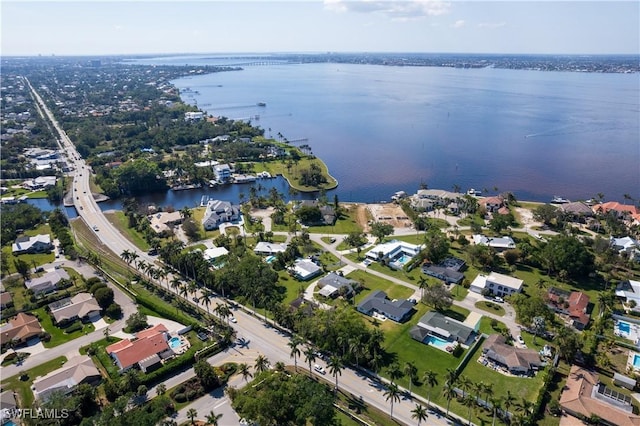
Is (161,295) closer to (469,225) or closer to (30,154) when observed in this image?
(469,225)

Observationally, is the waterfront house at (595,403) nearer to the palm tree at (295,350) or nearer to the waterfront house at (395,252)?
the palm tree at (295,350)

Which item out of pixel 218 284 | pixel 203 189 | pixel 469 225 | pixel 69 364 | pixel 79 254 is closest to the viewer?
pixel 69 364

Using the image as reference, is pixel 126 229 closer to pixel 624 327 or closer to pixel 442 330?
pixel 442 330

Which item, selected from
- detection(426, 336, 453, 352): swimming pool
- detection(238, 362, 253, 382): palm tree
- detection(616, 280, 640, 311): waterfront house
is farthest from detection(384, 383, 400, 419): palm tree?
detection(616, 280, 640, 311): waterfront house

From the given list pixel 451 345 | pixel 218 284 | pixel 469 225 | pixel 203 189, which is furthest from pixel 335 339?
pixel 203 189

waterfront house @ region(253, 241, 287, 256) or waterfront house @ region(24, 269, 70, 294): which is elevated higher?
waterfront house @ region(253, 241, 287, 256)

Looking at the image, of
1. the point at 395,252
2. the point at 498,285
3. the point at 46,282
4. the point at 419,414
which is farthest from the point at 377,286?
the point at 46,282

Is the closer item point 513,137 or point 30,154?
point 30,154

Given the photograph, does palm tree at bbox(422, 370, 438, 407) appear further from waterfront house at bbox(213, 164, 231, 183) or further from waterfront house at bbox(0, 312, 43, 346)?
waterfront house at bbox(213, 164, 231, 183)
